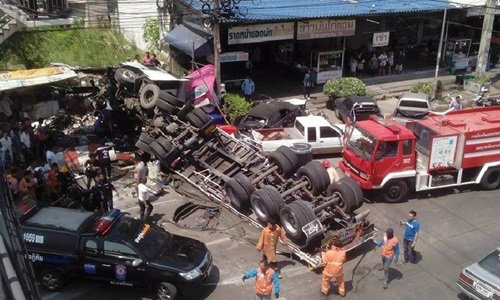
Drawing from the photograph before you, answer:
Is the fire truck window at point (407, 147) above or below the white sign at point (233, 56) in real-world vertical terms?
below

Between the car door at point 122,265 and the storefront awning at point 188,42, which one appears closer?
the car door at point 122,265

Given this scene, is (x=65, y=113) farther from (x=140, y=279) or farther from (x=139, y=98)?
(x=140, y=279)

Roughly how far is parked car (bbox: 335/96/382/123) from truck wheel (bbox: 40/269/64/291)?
14.1 metres

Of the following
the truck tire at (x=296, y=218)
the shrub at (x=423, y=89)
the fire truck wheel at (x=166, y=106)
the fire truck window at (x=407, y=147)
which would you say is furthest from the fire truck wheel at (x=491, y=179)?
the fire truck wheel at (x=166, y=106)

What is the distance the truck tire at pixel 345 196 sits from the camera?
1395cm

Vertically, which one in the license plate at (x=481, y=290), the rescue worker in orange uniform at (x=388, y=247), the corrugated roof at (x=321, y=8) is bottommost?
the license plate at (x=481, y=290)

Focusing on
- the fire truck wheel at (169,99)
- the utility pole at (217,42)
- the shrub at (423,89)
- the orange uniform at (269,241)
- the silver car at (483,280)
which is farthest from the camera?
the shrub at (423,89)

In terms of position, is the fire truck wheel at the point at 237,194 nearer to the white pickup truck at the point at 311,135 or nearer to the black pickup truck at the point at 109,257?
the black pickup truck at the point at 109,257

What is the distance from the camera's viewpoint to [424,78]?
3077 cm

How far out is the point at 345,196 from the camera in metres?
14.0

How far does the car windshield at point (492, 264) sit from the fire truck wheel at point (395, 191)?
4.98 m

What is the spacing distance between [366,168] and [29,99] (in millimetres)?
14487

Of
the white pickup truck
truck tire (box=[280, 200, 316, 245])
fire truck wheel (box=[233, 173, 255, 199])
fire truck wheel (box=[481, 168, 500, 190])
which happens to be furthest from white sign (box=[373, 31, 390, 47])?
truck tire (box=[280, 200, 316, 245])

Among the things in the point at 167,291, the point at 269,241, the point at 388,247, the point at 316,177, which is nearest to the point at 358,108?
the point at 316,177
